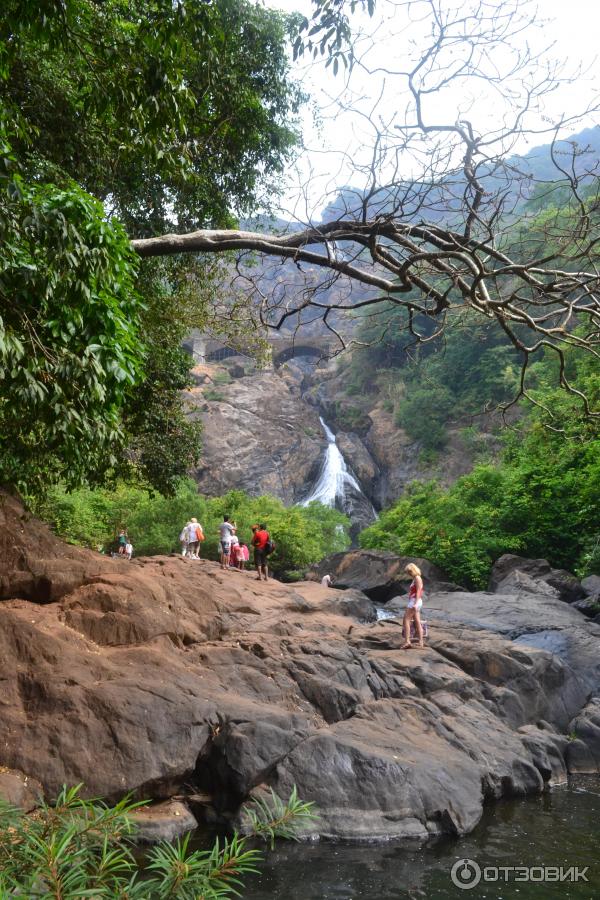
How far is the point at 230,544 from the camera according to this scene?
16891mm

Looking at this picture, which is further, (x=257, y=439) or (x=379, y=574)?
(x=257, y=439)

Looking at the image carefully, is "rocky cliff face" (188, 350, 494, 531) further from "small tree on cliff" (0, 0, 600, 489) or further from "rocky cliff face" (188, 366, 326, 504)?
"small tree on cliff" (0, 0, 600, 489)

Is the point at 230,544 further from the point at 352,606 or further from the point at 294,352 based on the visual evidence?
the point at 294,352

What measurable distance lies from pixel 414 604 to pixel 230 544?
6770mm

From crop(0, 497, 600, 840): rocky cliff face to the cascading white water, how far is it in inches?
1114

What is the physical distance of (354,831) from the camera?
23.2ft

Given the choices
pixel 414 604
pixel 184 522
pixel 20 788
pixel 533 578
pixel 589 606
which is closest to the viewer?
pixel 20 788

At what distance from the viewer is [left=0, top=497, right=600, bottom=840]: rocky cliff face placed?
23.1 ft

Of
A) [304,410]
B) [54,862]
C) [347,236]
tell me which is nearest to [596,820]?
[347,236]

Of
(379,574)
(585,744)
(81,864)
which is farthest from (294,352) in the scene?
(81,864)

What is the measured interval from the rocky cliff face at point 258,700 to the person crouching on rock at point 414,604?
37 cm

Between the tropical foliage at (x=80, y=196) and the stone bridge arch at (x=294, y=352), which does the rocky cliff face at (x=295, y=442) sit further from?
the tropical foliage at (x=80, y=196)

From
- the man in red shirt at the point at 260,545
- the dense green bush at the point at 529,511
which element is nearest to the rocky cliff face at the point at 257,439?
the dense green bush at the point at 529,511

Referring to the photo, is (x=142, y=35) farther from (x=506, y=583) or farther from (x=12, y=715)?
(x=506, y=583)
